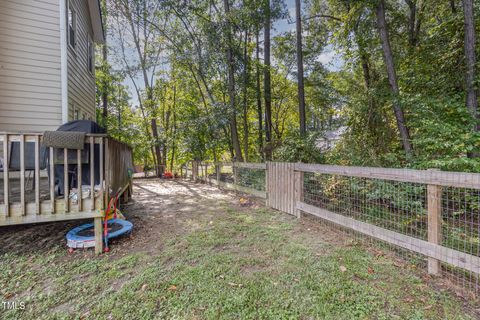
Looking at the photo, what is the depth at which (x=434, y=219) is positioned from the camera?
2.55 meters

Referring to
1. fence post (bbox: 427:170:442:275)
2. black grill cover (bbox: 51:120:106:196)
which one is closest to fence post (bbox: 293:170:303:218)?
fence post (bbox: 427:170:442:275)

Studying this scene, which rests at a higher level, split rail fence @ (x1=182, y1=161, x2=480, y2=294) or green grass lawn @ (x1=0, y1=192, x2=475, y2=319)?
split rail fence @ (x1=182, y1=161, x2=480, y2=294)

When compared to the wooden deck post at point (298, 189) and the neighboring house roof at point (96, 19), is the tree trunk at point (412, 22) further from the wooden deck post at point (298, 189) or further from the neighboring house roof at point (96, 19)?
the neighboring house roof at point (96, 19)

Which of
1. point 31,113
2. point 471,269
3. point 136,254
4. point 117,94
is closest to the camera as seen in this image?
point 471,269

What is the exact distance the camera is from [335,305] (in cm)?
211

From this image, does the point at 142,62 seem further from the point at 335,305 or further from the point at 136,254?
the point at 335,305

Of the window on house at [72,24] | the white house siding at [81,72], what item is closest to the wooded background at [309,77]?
the white house siding at [81,72]

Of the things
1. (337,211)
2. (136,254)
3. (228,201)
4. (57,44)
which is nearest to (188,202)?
(228,201)

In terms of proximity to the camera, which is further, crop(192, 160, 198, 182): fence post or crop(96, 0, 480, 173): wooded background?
crop(192, 160, 198, 182): fence post

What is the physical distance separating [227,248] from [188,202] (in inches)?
138

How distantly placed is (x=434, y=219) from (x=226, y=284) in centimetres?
239

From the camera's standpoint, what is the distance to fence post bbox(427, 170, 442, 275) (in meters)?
2.52

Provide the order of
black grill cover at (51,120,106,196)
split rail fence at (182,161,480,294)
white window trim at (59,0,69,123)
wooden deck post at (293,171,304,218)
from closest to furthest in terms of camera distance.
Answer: split rail fence at (182,161,480,294) < black grill cover at (51,120,106,196) < wooden deck post at (293,171,304,218) < white window trim at (59,0,69,123)

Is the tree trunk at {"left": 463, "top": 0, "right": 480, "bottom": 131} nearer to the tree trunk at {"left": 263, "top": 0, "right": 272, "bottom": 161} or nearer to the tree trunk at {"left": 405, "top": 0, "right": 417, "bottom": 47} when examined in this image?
the tree trunk at {"left": 405, "top": 0, "right": 417, "bottom": 47}
